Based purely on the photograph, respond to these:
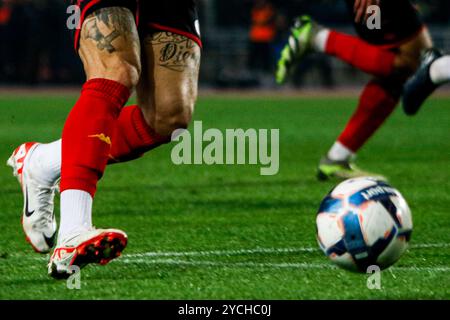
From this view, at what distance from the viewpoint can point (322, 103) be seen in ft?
60.1

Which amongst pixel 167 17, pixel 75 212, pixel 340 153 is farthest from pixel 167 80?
pixel 340 153

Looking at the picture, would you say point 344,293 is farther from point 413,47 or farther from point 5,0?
point 5,0

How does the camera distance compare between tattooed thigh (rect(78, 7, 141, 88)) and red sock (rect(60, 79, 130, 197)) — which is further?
tattooed thigh (rect(78, 7, 141, 88))

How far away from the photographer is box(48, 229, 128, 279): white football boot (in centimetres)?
388

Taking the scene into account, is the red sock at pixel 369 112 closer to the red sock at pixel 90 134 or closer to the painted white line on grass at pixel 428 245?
the painted white line on grass at pixel 428 245

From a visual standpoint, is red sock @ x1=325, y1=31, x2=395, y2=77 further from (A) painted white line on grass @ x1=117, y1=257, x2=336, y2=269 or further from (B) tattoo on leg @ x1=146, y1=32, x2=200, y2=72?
(A) painted white line on grass @ x1=117, y1=257, x2=336, y2=269

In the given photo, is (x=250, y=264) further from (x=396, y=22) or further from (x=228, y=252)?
(x=396, y=22)

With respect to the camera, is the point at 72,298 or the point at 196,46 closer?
the point at 72,298

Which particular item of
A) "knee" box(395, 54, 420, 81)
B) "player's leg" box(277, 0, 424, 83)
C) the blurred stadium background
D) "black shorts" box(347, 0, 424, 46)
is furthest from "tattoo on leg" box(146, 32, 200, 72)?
the blurred stadium background

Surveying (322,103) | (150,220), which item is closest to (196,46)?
(150,220)

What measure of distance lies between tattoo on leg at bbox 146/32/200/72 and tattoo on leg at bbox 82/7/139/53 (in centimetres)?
41

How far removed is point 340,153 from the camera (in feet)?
25.2

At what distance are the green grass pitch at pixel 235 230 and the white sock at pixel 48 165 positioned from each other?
34 centimetres

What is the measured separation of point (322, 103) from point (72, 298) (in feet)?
48.2
